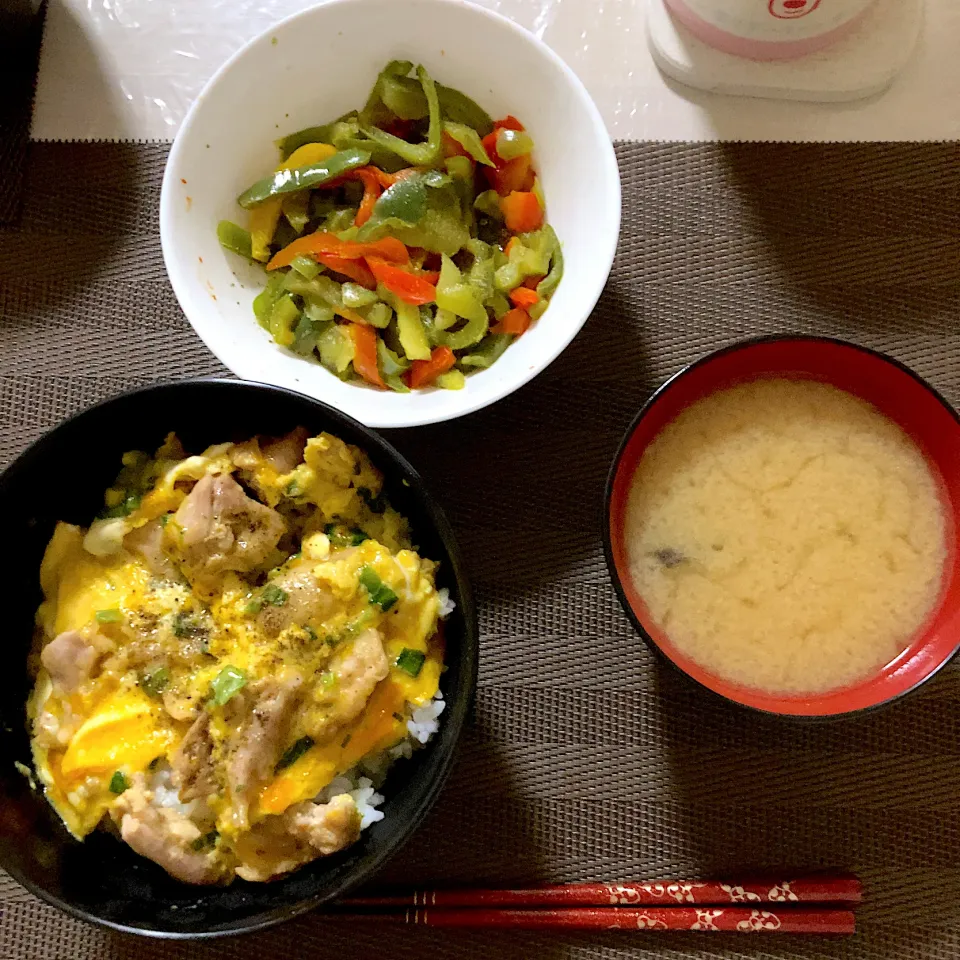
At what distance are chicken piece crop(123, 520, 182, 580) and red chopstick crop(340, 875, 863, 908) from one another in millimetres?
592

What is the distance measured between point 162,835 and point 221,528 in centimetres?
39

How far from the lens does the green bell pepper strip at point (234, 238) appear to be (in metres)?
→ 1.37

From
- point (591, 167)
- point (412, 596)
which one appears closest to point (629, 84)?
point (591, 167)

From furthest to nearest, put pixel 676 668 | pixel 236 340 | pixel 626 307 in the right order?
pixel 626 307 < pixel 236 340 < pixel 676 668

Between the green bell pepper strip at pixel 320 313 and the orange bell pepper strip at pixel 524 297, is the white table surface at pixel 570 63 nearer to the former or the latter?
the orange bell pepper strip at pixel 524 297

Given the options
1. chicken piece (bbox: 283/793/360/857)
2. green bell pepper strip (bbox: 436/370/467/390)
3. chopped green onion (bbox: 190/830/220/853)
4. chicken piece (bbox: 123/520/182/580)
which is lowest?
chopped green onion (bbox: 190/830/220/853)

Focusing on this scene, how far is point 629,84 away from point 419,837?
131 cm

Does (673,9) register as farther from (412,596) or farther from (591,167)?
(412,596)

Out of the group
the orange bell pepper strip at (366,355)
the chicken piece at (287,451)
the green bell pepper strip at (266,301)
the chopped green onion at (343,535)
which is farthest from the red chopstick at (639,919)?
the green bell pepper strip at (266,301)

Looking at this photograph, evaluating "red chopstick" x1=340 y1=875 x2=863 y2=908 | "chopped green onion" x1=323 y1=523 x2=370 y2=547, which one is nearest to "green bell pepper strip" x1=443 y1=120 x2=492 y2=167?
"chopped green onion" x1=323 y1=523 x2=370 y2=547

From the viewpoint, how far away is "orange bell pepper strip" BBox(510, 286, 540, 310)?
4.40 feet

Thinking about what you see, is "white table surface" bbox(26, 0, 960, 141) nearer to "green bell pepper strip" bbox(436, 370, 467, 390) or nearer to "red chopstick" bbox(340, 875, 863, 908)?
"green bell pepper strip" bbox(436, 370, 467, 390)

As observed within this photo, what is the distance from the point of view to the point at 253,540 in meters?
1.19

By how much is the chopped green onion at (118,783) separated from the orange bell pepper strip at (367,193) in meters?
0.84
